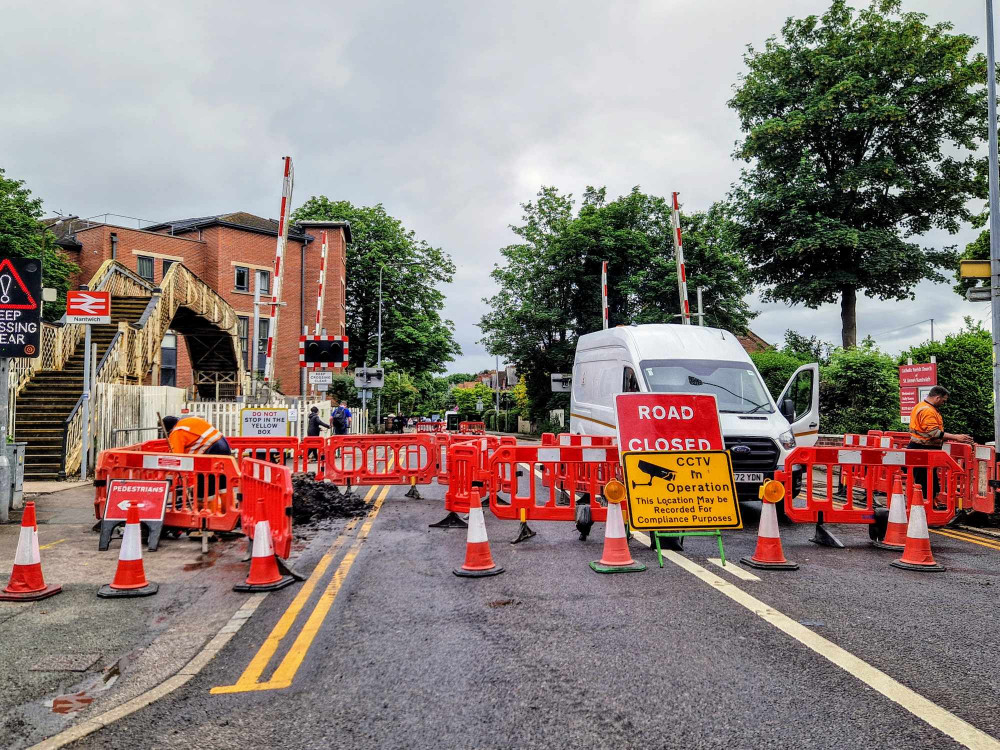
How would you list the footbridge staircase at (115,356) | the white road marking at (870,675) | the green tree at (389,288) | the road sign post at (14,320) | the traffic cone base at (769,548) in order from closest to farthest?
the white road marking at (870,675) → the traffic cone base at (769,548) → the road sign post at (14,320) → the footbridge staircase at (115,356) → the green tree at (389,288)

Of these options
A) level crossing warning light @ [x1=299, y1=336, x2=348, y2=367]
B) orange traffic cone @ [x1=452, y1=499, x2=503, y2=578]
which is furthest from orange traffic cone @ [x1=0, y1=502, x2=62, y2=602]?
level crossing warning light @ [x1=299, y1=336, x2=348, y2=367]

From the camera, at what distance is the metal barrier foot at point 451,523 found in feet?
31.2

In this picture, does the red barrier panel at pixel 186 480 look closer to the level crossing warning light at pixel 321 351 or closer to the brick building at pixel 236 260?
the level crossing warning light at pixel 321 351

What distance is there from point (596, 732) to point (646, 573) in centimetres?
339

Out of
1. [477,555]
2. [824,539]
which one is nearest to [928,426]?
[824,539]

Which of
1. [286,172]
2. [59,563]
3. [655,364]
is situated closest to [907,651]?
[655,364]

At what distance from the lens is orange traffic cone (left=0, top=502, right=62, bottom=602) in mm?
5844

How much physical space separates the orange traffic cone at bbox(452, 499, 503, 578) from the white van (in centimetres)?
420

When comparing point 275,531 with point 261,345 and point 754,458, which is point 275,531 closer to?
point 754,458

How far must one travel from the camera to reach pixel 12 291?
31.7 feet

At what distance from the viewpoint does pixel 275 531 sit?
7145 millimetres

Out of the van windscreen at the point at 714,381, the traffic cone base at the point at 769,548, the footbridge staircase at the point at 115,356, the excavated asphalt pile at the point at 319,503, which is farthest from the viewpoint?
the footbridge staircase at the point at 115,356

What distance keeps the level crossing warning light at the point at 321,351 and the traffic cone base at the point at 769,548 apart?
1249 cm

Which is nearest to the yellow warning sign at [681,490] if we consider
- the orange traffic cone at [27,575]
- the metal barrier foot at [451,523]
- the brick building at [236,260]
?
the metal barrier foot at [451,523]
